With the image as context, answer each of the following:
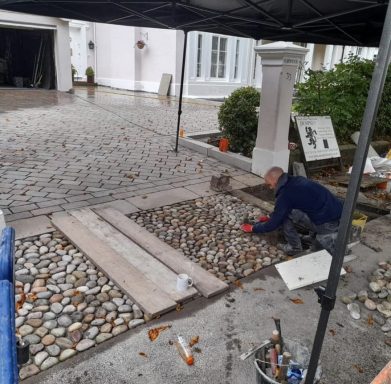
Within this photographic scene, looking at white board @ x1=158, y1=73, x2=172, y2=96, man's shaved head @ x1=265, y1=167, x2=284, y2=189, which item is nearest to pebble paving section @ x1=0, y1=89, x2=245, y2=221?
man's shaved head @ x1=265, y1=167, x2=284, y2=189

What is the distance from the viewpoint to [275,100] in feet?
19.3

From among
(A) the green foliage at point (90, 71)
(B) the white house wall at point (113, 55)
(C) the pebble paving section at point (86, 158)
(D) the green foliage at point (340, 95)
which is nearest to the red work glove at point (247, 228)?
(C) the pebble paving section at point (86, 158)

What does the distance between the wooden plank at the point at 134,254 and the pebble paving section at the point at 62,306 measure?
32cm

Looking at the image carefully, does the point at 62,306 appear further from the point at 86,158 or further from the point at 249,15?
the point at 249,15

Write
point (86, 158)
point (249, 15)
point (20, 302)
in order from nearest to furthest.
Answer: point (20, 302), point (249, 15), point (86, 158)

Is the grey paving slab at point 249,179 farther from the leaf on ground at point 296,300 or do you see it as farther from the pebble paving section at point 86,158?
the leaf on ground at point 296,300

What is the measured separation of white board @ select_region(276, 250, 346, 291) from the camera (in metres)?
3.41

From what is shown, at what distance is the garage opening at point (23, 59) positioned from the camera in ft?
60.9

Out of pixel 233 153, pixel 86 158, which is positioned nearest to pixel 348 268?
pixel 233 153

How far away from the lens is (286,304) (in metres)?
3.15

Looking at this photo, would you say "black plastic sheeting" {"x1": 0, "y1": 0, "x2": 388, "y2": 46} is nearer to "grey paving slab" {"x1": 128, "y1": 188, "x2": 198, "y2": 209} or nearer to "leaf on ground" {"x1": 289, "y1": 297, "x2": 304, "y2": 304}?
"grey paving slab" {"x1": 128, "y1": 188, "x2": 198, "y2": 209}

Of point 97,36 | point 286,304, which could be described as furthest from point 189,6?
point 97,36

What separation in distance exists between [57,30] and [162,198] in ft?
47.4

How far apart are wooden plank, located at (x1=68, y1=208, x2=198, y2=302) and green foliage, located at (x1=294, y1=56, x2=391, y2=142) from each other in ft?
17.9
